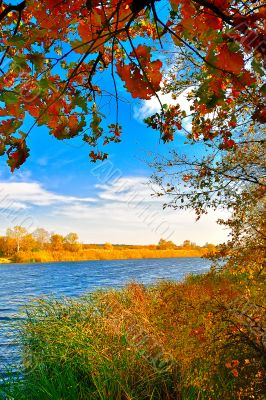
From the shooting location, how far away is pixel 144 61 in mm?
1989

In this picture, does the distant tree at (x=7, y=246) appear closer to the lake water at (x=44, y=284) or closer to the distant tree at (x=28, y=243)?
the distant tree at (x=28, y=243)

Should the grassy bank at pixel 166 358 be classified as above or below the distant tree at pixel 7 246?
below

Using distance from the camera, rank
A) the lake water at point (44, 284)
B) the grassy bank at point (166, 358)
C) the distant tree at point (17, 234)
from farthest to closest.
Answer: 1. the distant tree at point (17, 234)
2. the lake water at point (44, 284)
3. the grassy bank at point (166, 358)

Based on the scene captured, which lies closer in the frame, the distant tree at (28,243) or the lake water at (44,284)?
the lake water at (44,284)

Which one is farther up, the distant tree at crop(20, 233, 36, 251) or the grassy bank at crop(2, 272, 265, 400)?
the distant tree at crop(20, 233, 36, 251)

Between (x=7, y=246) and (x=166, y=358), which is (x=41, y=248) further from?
(x=166, y=358)

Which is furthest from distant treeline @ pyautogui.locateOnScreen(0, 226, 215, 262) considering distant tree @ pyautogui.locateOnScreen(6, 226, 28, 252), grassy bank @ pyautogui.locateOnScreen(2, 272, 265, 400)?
grassy bank @ pyautogui.locateOnScreen(2, 272, 265, 400)

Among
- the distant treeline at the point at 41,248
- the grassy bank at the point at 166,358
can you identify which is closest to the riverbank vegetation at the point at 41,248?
the distant treeline at the point at 41,248

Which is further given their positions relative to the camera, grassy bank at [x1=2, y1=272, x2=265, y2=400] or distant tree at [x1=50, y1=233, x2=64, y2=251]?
distant tree at [x1=50, y1=233, x2=64, y2=251]

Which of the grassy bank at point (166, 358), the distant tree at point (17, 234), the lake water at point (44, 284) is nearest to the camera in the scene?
the grassy bank at point (166, 358)

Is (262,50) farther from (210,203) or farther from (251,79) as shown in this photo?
(210,203)

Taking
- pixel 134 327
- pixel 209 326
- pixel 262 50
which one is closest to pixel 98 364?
pixel 134 327

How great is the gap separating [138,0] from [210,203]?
4.90 m

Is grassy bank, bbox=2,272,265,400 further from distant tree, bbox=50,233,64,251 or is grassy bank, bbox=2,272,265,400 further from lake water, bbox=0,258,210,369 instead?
distant tree, bbox=50,233,64,251
